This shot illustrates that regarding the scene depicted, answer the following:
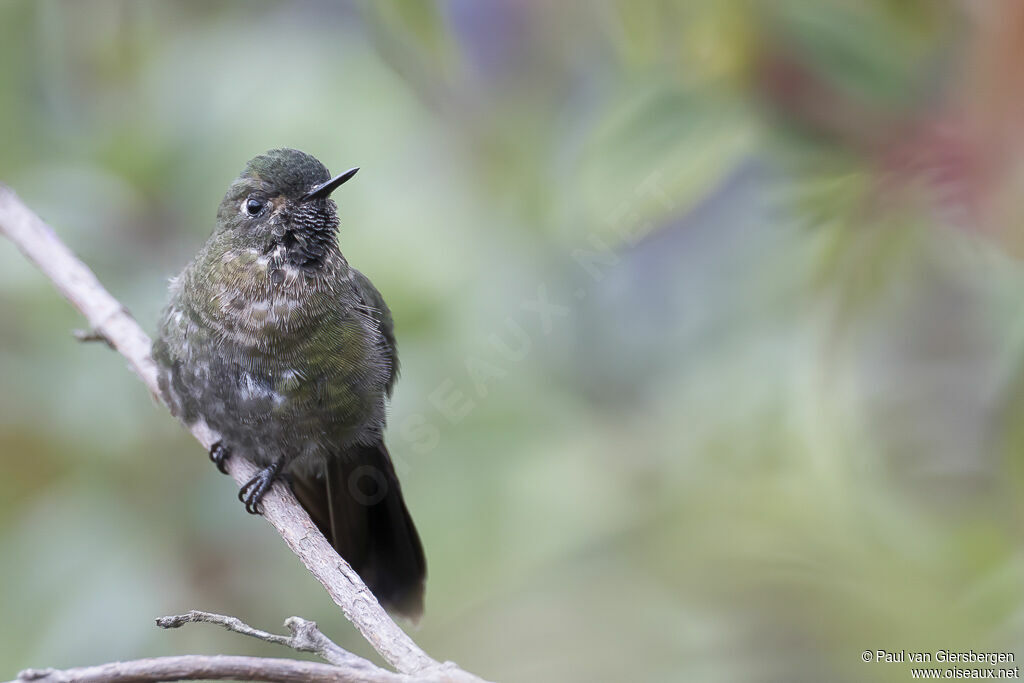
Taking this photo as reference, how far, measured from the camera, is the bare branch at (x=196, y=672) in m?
1.29

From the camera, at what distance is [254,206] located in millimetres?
2373

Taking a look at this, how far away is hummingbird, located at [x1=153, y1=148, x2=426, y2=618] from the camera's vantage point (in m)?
2.36

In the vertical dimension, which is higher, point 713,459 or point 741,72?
point 741,72

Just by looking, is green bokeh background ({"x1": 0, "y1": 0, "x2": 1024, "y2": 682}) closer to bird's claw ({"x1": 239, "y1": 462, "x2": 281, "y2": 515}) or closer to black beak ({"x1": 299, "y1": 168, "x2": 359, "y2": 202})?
bird's claw ({"x1": 239, "y1": 462, "x2": 281, "y2": 515})

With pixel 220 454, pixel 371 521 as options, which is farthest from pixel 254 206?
pixel 371 521

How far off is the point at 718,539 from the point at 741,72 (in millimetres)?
1177

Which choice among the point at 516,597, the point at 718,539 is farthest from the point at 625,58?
the point at 516,597

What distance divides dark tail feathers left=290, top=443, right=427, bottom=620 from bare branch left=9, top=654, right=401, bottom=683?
1334 millimetres

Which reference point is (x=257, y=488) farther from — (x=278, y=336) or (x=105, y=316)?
(x=105, y=316)

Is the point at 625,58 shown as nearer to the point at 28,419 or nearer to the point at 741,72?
the point at 741,72

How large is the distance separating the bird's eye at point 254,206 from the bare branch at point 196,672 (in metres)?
1.29

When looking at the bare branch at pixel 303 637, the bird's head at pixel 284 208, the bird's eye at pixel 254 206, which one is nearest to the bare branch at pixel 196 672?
the bare branch at pixel 303 637

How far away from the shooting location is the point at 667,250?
10.3 ft

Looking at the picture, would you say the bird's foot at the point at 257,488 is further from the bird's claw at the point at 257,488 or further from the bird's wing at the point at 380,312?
the bird's wing at the point at 380,312
